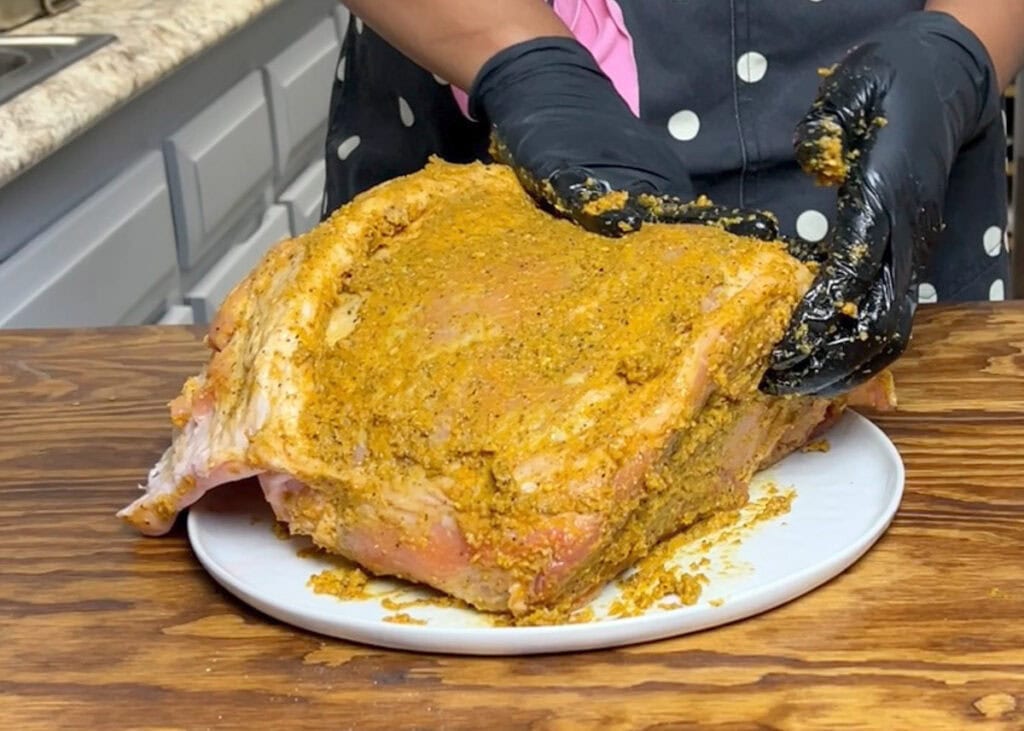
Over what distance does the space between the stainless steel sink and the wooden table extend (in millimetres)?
750

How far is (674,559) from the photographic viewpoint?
792 mm

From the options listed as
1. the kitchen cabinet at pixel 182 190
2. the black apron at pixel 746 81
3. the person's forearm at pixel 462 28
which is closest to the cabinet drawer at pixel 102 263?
the kitchen cabinet at pixel 182 190

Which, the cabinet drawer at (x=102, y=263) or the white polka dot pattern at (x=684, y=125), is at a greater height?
the white polka dot pattern at (x=684, y=125)

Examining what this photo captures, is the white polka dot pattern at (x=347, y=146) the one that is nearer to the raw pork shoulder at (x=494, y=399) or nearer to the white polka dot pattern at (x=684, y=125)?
the white polka dot pattern at (x=684, y=125)

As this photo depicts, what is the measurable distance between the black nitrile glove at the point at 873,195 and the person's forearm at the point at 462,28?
0.25 meters

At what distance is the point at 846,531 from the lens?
2.61 feet

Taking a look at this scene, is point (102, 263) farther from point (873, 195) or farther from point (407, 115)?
point (873, 195)

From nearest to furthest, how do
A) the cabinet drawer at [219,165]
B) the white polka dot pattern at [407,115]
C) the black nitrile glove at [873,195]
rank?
the black nitrile glove at [873,195]
the white polka dot pattern at [407,115]
the cabinet drawer at [219,165]

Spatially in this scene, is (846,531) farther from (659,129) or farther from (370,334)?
(659,129)

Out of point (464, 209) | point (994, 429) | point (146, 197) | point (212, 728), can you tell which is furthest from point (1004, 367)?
point (146, 197)

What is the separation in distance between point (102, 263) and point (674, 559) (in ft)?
3.36

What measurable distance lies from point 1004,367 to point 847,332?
24 centimetres

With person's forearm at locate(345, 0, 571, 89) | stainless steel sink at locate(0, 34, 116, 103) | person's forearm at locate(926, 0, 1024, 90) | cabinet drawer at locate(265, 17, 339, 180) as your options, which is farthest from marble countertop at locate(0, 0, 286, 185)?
person's forearm at locate(926, 0, 1024, 90)

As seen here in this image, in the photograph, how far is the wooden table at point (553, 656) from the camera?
26.7 inches
